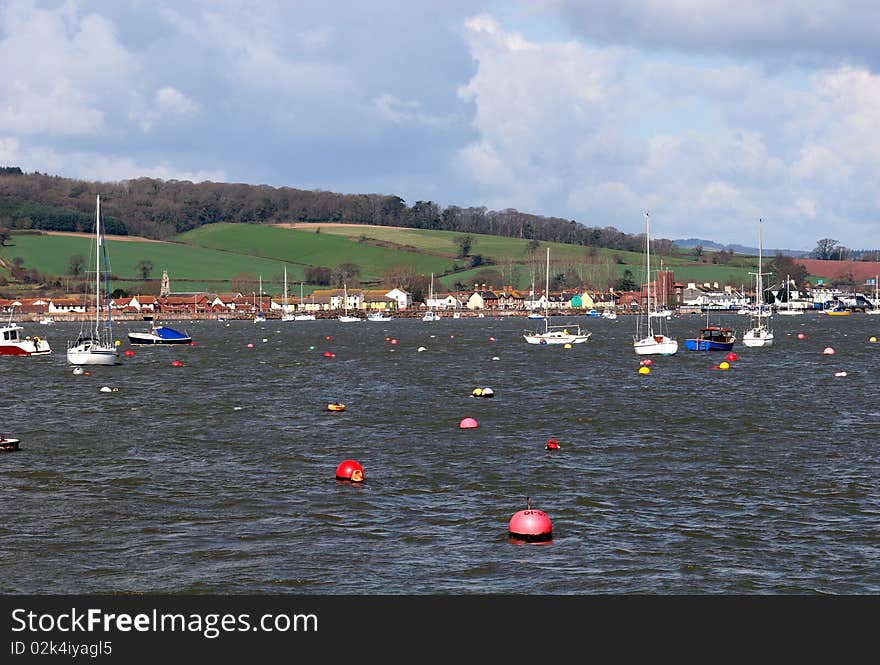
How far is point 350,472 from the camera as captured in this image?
1463 inches

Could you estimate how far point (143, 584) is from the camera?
24.9 meters

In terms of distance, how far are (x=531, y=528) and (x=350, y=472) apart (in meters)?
10.1

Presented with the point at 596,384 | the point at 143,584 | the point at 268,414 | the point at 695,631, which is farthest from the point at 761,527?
the point at 596,384

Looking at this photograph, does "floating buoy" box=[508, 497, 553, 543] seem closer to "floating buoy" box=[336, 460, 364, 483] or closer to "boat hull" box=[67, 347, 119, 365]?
"floating buoy" box=[336, 460, 364, 483]

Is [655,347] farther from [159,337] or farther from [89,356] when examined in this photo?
[159,337]

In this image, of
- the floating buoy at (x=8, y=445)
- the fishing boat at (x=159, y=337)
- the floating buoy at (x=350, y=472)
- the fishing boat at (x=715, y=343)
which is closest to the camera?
the floating buoy at (x=350, y=472)

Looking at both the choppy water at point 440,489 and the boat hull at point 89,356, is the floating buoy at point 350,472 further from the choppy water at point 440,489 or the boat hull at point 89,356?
the boat hull at point 89,356

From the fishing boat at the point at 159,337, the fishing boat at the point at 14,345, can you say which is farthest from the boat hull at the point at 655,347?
the fishing boat at the point at 14,345

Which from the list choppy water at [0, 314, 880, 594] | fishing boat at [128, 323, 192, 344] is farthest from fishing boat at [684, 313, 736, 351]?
fishing boat at [128, 323, 192, 344]

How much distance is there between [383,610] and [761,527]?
13720 millimetres

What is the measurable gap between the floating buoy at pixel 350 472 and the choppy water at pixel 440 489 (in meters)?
0.62

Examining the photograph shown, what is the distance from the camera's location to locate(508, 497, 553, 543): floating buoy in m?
28.7

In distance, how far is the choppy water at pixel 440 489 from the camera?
25.9 m

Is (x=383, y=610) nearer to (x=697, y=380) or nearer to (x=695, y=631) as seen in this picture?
(x=695, y=631)
